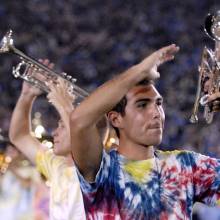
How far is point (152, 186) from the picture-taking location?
203cm

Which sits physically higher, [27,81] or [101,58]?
[101,58]

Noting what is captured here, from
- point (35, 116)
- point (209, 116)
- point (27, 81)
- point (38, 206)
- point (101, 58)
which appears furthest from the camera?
point (101, 58)

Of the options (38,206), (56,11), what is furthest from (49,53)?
(38,206)

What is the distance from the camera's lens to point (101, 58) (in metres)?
8.55

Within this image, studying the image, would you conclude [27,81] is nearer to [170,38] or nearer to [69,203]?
[69,203]

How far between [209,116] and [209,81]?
128mm

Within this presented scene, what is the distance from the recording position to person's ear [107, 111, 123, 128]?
2.16 meters

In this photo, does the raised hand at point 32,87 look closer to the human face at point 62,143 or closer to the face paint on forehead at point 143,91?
the human face at point 62,143

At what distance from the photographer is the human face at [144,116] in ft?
6.77

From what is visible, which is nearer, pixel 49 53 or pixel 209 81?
pixel 209 81

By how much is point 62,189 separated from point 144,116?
0.55 metres

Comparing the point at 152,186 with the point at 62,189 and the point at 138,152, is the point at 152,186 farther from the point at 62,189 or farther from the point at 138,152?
the point at 62,189

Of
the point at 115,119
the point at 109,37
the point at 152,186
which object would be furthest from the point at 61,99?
the point at 109,37

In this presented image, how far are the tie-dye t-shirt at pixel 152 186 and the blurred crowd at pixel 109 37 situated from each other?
5.79 m
